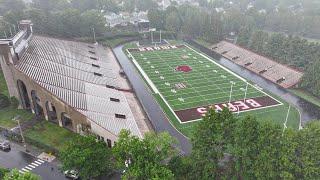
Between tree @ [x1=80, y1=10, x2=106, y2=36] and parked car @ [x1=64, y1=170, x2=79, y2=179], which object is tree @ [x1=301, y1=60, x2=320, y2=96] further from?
tree @ [x1=80, y1=10, x2=106, y2=36]

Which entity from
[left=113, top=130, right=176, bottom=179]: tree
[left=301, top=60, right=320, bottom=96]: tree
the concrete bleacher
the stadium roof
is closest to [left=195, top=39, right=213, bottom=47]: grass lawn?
the concrete bleacher

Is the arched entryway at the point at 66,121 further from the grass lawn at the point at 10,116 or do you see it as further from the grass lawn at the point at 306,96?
the grass lawn at the point at 306,96

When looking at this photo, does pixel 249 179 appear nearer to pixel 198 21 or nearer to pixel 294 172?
pixel 294 172

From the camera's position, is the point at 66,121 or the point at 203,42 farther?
the point at 203,42

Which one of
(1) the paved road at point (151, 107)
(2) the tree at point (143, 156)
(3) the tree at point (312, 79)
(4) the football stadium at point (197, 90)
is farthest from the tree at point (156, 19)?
(2) the tree at point (143, 156)

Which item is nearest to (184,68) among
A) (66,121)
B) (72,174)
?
(66,121)

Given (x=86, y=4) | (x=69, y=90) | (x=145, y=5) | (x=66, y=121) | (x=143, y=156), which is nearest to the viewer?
(x=143, y=156)

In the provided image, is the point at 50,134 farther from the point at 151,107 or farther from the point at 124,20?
the point at 124,20
